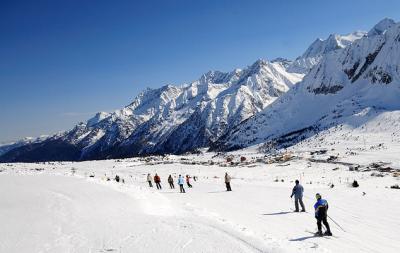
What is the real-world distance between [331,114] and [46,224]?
17960 centimetres

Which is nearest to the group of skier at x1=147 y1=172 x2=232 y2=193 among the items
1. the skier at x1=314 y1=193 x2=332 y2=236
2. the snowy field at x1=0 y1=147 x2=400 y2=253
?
the snowy field at x1=0 y1=147 x2=400 y2=253

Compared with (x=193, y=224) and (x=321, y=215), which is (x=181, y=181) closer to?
(x=193, y=224)

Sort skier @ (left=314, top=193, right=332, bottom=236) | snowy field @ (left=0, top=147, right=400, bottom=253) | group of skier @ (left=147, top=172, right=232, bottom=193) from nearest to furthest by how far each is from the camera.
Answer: snowy field @ (left=0, top=147, right=400, bottom=253) < skier @ (left=314, top=193, right=332, bottom=236) < group of skier @ (left=147, top=172, right=232, bottom=193)

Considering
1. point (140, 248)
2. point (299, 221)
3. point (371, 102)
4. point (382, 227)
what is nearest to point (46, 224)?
point (140, 248)

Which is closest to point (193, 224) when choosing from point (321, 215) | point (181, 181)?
point (321, 215)

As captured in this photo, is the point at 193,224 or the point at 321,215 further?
the point at 193,224

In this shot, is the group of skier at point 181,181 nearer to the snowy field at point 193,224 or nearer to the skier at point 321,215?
the snowy field at point 193,224

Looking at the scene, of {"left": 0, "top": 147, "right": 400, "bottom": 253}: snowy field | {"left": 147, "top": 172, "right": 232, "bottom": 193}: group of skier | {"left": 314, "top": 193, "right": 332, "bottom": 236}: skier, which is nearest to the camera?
{"left": 0, "top": 147, "right": 400, "bottom": 253}: snowy field

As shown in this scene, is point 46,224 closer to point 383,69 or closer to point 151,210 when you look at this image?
point 151,210

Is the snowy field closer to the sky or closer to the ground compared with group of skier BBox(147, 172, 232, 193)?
closer to the ground

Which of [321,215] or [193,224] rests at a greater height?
[321,215]

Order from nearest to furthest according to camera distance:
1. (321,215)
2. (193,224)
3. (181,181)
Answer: (321,215) < (193,224) < (181,181)

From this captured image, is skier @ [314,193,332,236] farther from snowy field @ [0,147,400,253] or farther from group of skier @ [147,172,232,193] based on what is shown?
group of skier @ [147,172,232,193]

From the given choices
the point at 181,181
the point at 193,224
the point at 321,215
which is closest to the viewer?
the point at 321,215
